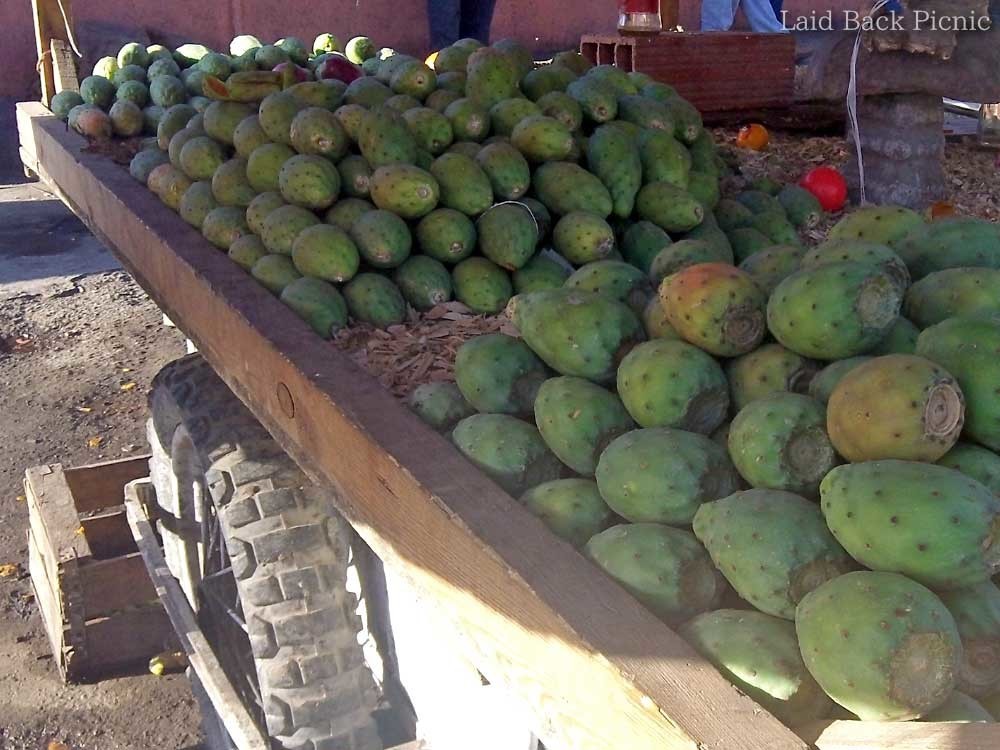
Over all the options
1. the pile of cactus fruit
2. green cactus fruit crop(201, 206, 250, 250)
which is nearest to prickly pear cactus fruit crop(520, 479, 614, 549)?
the pile of cactus fruit

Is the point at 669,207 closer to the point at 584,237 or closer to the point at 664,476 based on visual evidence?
the point at 584,237

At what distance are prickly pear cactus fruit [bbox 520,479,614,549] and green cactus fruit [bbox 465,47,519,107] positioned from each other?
74.3 inches

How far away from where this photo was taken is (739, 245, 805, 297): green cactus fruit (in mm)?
1845

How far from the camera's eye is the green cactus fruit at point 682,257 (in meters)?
2.04

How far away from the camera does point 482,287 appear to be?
8.66 feet

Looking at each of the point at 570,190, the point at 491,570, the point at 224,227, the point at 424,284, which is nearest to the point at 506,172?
the point at 570,190

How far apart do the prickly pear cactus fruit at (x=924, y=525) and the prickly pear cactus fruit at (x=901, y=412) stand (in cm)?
5

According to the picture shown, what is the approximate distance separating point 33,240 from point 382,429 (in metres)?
7.04

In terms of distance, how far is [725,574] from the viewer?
53.6 inches

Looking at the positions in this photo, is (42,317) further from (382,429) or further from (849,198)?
(382,429)

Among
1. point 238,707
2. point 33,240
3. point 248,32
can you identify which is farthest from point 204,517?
point 248,32

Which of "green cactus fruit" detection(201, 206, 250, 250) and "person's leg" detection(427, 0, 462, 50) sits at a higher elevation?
"person's leg" detection(427, 0, 462, 50)

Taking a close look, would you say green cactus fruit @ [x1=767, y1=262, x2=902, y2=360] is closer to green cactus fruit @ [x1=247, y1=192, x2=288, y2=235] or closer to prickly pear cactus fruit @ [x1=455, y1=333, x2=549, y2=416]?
prickly pear cactus fruit @ [x1=455, y1=333, x2=549, y2=416]

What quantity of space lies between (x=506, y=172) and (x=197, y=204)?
0.98 metres
